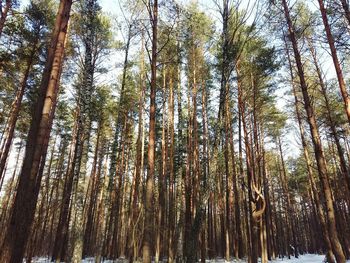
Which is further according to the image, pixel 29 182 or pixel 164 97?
pixel 164 97

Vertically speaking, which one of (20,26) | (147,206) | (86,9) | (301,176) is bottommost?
(147,206)

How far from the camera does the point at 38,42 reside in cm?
1291

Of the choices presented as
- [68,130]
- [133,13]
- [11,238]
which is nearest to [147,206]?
[11,238]

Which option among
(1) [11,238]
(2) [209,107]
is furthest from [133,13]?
(1) [11,238]

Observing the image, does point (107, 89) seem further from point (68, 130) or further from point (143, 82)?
point (68, 130)

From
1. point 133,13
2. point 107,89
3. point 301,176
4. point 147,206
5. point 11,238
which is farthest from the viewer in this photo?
point 301,176

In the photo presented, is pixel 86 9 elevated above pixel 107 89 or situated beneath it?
elevated above

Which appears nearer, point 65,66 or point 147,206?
point 147,206

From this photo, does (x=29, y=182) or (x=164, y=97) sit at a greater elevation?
(x=164, y=97)

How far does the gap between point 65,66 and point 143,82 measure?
422 cm

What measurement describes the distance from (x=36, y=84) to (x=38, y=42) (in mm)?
2247

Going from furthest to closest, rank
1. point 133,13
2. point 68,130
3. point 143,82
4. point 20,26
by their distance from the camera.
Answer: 1. point 68,130
2. point 143,82
3. point 133,13
4. point 20,26

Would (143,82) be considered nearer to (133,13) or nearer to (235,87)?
(133,13)

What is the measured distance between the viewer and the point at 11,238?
417 cm
